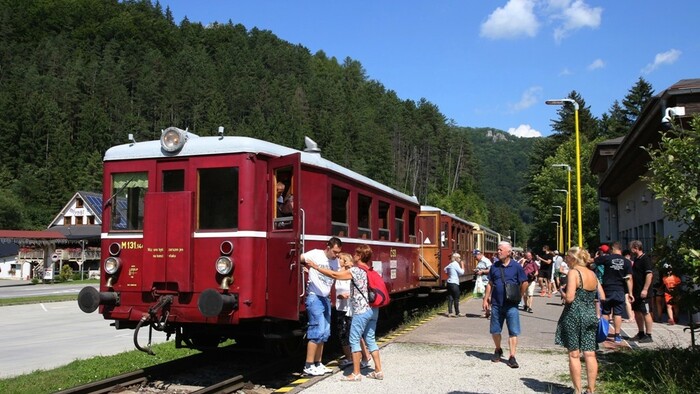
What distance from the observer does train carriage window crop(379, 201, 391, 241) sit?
12805 mm

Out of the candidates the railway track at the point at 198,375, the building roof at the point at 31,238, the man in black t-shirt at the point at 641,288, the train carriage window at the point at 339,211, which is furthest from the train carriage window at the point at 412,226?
the building roof at the point at 31,238

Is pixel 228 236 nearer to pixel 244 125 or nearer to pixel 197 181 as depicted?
pixel 197 181

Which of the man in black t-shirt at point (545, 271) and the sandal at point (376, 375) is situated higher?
the man in black t-shirt at point (545, 271)

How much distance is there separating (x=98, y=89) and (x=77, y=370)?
9803 cm

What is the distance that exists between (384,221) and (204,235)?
5.51 m

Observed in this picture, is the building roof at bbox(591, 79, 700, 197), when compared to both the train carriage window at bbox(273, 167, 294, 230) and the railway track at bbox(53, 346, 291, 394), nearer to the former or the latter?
the train carriage window at bbox(273, 167, 294, 230)

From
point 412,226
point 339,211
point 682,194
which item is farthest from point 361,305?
point 412,226

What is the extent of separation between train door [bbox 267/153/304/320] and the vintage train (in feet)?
0.04

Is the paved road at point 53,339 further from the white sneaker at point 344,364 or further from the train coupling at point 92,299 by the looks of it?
the white sneaker at point 344,364

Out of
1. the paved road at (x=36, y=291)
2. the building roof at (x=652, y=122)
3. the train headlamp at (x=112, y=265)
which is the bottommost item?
the paved road at (x=36, y=291)

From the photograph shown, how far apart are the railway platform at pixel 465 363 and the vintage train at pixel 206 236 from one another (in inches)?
51.1

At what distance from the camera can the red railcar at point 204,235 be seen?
8125 millimetres

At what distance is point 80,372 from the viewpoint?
389 inches

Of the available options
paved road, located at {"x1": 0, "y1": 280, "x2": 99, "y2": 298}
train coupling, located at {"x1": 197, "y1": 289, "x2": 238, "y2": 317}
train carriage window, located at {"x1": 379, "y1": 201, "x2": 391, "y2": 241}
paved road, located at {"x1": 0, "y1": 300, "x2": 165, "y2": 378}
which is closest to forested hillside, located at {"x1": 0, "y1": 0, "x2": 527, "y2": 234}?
paved road, located at {"x1": 0, "y1": 280, "x2": 99, "y2": 298}
